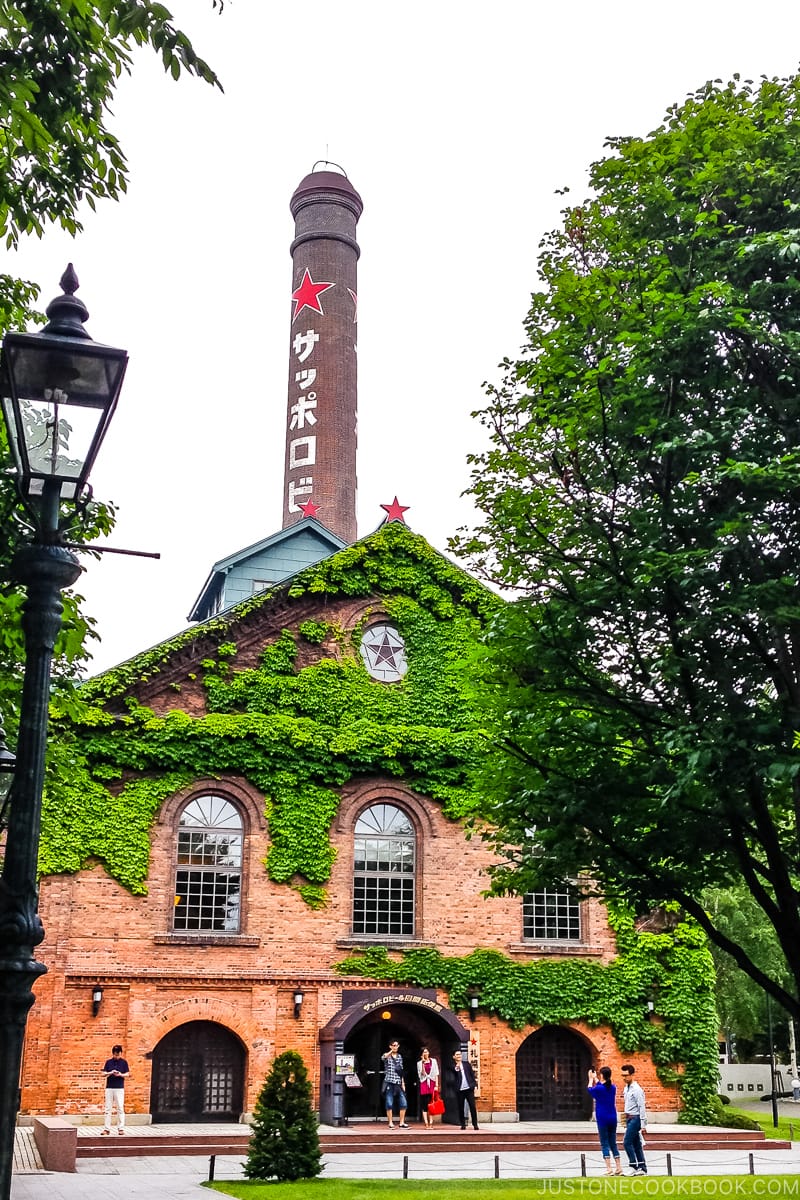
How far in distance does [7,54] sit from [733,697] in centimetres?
835

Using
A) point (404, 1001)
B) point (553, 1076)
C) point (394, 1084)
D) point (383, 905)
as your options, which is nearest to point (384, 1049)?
point (404, 1001)

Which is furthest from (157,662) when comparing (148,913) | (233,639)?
(148,913)

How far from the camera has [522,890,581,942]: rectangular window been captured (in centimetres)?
2669

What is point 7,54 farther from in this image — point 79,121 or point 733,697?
point 733,697

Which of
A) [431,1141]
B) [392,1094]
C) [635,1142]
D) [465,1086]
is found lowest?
[431,1141]

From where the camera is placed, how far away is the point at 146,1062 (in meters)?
23.1

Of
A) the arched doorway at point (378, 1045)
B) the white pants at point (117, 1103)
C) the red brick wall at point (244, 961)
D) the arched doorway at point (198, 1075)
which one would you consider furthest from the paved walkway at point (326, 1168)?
the arched doorway at point (378, 1045)

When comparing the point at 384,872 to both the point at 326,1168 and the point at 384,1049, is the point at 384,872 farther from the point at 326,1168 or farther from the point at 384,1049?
the point at 326,1168

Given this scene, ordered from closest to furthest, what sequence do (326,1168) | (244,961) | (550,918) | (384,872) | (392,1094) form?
(326,1168), (392,1094), (244,961), (384,872), (550,918)

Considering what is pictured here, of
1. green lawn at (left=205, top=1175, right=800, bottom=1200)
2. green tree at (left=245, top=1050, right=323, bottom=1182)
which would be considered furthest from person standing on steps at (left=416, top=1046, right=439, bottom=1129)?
green tree at (left=245, top=1050, right=323, bottom=1182)

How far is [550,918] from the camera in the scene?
2694 cm

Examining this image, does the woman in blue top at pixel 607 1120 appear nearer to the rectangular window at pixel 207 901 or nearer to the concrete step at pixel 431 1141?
the concrete step at pixel 431 1141

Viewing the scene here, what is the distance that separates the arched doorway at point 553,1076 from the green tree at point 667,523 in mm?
13904

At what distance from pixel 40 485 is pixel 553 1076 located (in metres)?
23.4
